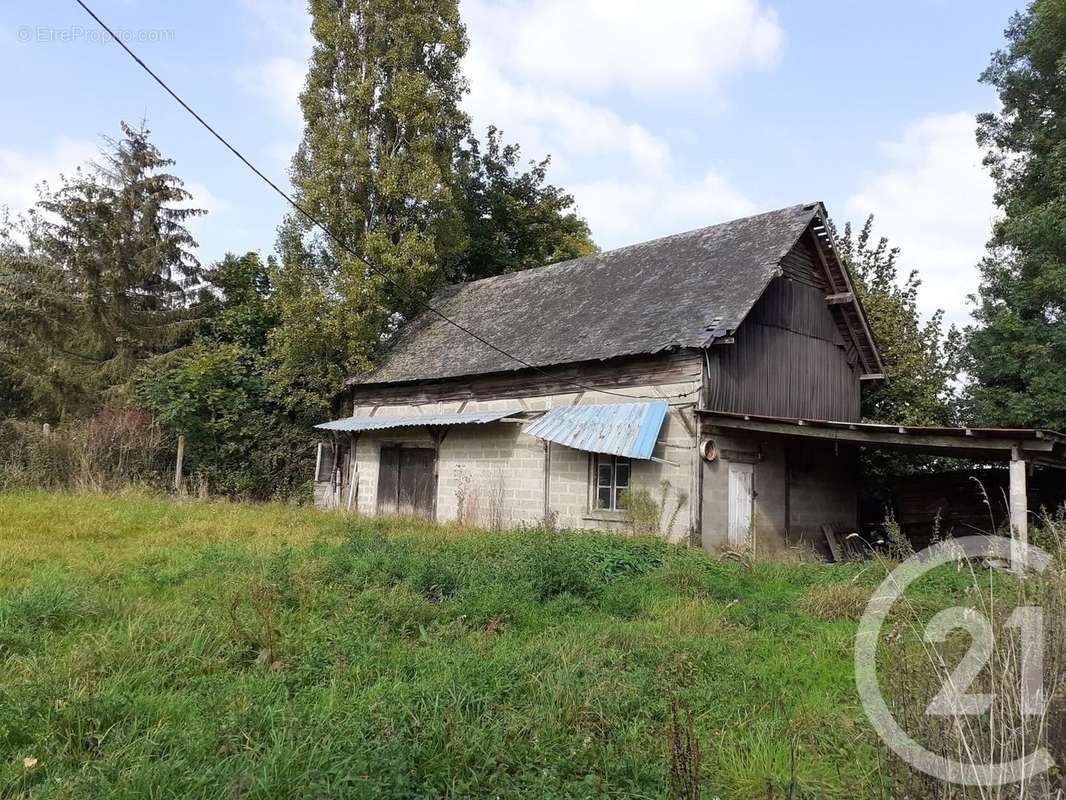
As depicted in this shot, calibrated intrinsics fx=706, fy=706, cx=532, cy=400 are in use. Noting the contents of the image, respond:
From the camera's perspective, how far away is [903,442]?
959 centimetres

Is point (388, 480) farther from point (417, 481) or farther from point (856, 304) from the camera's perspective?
point (856, 304)

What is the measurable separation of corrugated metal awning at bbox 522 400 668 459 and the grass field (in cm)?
291

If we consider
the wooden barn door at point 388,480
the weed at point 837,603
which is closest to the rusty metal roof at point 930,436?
the weed at point 837,603

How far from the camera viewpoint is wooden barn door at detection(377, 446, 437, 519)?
50.9 ft

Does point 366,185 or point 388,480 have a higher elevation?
point 366,185

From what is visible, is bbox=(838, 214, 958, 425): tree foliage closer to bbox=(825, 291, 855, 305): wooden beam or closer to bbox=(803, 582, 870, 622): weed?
bbox=(825, 291, 855, 305): wooden beam

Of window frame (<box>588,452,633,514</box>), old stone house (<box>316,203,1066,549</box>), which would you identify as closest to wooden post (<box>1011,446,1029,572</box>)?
old stone house (<box>316,203,1066,549</box>)

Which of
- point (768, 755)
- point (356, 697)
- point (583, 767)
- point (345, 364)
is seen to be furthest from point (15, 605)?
point (345, 364)

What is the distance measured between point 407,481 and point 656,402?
6621mm

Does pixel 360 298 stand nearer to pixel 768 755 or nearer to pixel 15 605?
pixel 15 605

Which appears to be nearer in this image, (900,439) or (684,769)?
(684,769)

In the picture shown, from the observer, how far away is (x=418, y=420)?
14664 millimetres

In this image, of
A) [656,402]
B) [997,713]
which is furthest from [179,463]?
[997,713]

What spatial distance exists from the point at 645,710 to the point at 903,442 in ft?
23.1
